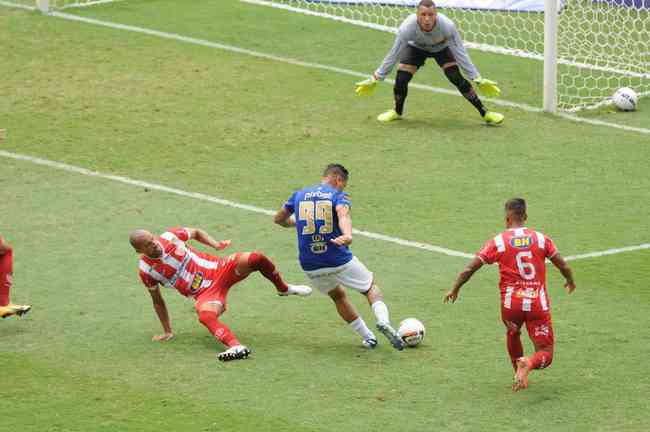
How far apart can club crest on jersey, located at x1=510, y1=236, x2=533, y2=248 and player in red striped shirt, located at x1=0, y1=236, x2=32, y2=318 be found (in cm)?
407

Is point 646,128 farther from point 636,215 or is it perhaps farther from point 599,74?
point 636,215

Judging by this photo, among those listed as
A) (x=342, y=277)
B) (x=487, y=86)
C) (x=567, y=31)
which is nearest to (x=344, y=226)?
(x=342, y=277)

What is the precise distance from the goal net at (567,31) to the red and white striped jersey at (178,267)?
883 centimetres

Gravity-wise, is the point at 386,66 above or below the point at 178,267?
above

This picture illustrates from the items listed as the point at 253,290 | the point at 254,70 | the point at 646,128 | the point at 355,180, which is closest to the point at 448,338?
the point at 253,290

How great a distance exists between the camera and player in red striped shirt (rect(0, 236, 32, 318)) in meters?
10.9

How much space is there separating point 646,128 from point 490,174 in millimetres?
3073

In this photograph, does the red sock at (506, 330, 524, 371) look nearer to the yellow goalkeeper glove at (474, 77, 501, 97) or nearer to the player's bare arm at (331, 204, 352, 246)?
the player's bare arm at (331, 204, 352, 246)

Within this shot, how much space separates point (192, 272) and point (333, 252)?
3.85 feet

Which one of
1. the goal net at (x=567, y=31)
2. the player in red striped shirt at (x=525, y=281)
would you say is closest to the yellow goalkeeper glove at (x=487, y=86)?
the goal net at (x=567, y=31)

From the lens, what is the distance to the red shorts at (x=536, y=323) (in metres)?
9.53

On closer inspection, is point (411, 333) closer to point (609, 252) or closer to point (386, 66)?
point (609, 252)

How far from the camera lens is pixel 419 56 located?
17.3 meters

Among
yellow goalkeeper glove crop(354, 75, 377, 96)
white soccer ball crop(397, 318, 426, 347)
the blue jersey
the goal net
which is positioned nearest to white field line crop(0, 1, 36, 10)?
the goal net
